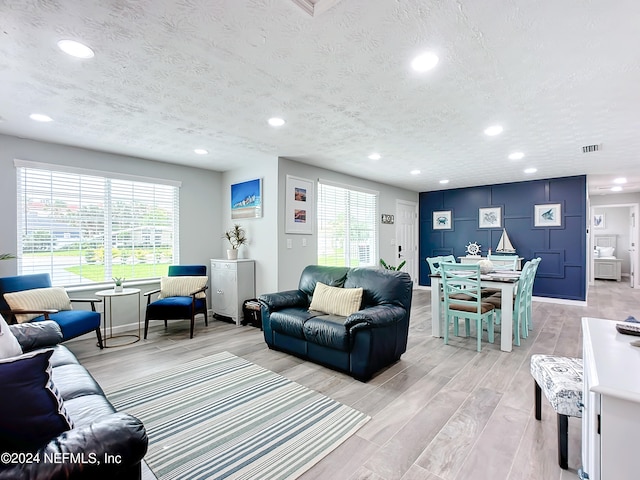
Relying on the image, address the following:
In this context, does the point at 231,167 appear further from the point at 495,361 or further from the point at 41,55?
the point at 495,361

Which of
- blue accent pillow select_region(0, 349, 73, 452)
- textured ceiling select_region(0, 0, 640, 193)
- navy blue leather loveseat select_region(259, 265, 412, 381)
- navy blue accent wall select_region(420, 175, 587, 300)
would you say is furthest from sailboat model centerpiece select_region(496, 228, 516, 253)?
blue accent pillow select_region(0, 349, 73, 452)

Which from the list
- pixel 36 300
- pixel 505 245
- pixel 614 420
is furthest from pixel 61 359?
pixel 505 245

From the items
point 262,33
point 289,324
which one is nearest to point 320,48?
point 262,33

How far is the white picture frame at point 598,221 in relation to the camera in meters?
9.70

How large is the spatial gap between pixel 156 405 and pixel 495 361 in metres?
3.15

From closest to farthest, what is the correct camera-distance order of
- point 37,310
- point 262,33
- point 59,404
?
point 59,404, point 262,33, point 37,310

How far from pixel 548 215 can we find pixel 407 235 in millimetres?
2891

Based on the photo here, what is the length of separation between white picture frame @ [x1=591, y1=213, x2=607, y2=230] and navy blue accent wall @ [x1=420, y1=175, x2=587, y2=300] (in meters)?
5.11

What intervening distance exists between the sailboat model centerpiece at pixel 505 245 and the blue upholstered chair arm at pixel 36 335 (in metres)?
7.31

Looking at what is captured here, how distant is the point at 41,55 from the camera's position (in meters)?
2.01

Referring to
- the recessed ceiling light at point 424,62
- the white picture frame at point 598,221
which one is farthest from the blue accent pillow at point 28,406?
the white picture frame at point 598,221

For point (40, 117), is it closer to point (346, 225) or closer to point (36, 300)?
point (36, 300)

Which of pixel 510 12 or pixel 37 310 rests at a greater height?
pixel 510 12

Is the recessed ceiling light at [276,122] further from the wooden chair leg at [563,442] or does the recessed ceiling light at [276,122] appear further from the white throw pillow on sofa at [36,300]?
the wooden chair leg at [563,442]
